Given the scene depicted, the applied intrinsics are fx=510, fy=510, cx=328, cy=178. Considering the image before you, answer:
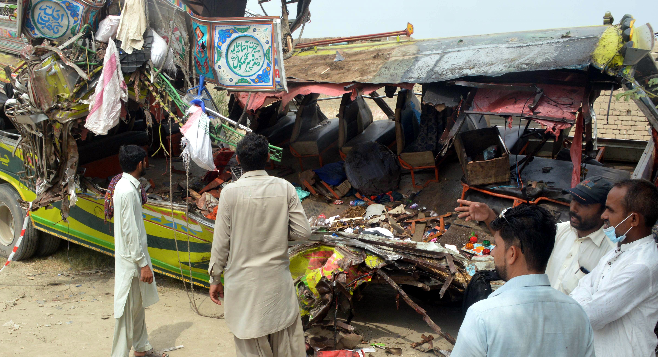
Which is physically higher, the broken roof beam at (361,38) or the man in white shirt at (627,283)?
the broken roof beam at (361,38)

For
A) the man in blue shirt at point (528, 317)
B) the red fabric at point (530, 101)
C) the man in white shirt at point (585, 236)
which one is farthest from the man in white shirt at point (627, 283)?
the red fabric at point (530, 101)

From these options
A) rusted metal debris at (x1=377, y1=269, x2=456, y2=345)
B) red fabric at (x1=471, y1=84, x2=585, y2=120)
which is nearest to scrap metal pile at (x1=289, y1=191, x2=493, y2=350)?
rusted metal debris at (x1=377, y1=269, x2=456, y2=345)

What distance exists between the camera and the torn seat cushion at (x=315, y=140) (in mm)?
8852

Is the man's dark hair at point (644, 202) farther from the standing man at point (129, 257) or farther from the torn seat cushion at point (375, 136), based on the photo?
the torn seat cushion at point (375, 136)

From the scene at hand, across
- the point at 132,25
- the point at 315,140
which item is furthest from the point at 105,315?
the point at 315,140

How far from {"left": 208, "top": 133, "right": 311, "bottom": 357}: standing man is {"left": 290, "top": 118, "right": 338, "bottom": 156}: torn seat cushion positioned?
5551 millimetres

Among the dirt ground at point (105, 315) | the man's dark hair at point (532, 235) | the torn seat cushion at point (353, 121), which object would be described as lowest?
the dirt ground at point (105, 315)

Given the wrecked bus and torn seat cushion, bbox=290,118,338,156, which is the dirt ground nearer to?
the wrecked bus

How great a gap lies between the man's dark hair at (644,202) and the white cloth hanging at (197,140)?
3.80 m

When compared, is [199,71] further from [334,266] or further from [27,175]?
[334,266]

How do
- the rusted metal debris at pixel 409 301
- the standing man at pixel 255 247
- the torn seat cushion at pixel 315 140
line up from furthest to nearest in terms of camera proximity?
1. the torn seat cushion at pixel 315 140
2. the rusted metal debris at pixel 409 301
3. the standing man at pixel 255 247

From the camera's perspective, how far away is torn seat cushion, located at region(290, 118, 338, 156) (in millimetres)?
8852

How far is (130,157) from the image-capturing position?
4.21 meters

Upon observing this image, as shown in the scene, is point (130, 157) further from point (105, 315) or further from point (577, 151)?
point (577, 151)
